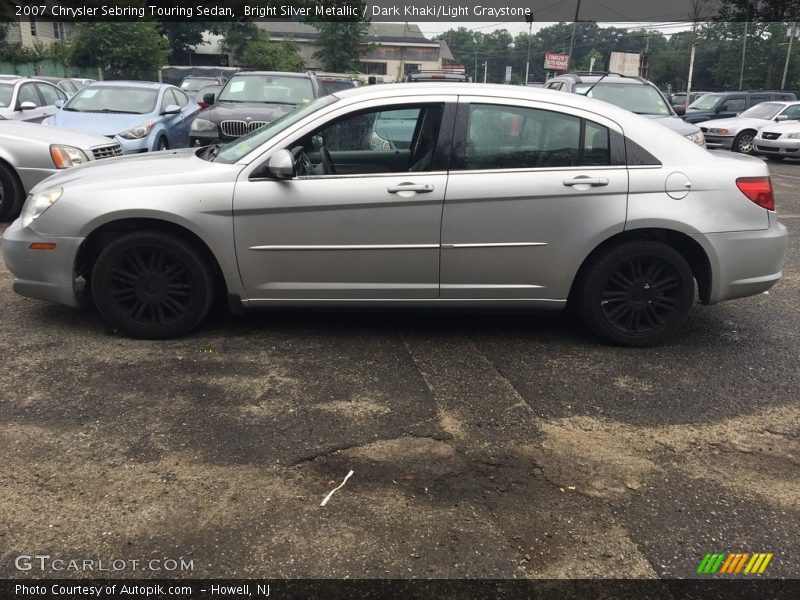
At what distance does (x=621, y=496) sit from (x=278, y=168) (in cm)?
263

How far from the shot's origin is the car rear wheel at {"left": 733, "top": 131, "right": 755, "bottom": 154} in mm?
18297

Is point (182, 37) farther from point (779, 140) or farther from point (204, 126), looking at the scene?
point (204, 126)

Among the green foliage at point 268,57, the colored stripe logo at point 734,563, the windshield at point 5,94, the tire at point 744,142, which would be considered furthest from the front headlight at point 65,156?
the green foliage at point 268,57

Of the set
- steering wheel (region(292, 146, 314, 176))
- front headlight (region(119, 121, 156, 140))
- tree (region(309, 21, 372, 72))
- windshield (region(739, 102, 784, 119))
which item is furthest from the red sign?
steering wheel (region(292, 146, 314, 176))

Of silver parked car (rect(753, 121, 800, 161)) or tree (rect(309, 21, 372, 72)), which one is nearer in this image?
silver parked car (rect(753, 121, 800, 161))

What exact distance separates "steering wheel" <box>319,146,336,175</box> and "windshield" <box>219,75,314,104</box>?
6983 millimetres

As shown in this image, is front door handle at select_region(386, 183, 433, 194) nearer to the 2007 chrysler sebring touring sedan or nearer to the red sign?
the 2007 chrysler sebring touring sedan

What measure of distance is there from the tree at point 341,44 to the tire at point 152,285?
57.0 meters

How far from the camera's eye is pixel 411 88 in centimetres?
454

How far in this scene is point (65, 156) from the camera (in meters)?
7.81

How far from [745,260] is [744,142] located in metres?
15.9

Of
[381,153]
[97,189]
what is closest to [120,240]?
[97,189]

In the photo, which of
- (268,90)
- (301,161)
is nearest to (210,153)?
(301,161)

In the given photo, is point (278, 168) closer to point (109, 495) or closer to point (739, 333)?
point (109, 495)
